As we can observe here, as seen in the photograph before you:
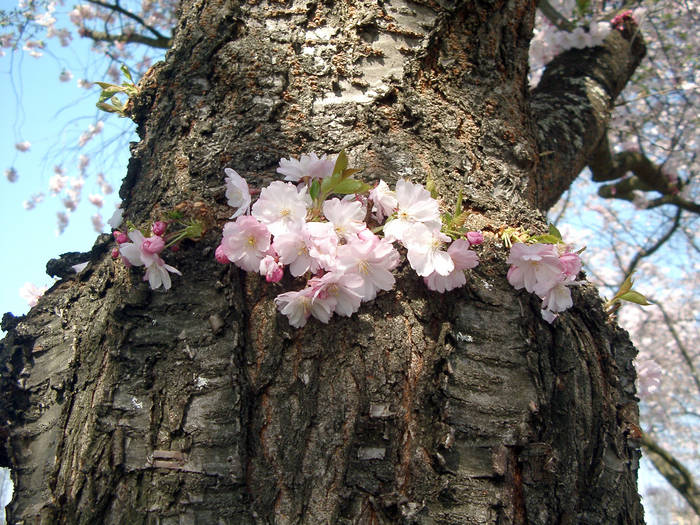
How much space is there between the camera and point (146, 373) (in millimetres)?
1076

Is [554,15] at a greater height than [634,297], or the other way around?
[554,15]

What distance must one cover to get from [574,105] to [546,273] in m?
1.51

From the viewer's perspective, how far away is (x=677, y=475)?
18.3 feet

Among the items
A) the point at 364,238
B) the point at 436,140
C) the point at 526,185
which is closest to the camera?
the point at 364,238

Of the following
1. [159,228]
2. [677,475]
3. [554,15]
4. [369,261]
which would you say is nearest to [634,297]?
[369,261]

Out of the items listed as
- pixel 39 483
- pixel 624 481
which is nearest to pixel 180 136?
pixel 39 483

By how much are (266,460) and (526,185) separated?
100 centimetres

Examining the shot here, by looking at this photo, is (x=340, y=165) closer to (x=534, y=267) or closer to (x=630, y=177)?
(x=534, y=267)

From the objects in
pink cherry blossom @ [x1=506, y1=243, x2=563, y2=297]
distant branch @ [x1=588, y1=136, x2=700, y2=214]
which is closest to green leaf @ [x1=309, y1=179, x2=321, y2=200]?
pink cherry blossom @ [x1=506, y1=243, x2=563, y2=297]

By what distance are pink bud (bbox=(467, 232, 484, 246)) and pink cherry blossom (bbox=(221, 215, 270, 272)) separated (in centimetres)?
46

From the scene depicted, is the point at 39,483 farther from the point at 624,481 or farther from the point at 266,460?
the point at 624,481

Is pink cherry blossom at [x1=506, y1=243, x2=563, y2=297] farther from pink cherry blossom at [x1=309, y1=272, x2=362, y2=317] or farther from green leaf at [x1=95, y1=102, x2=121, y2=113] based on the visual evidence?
green leaf at [x1=95, y1=102, x2=121, y2=113]

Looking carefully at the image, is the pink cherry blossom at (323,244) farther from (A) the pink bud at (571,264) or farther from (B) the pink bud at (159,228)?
(A) the pink bud at (571,264)

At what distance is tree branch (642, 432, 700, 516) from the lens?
17.3 ft
